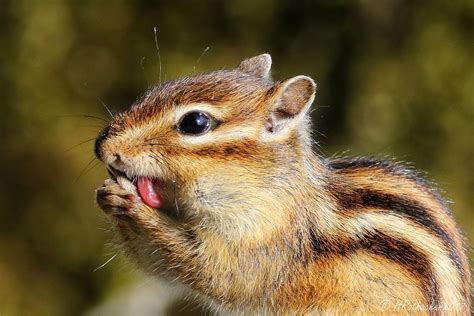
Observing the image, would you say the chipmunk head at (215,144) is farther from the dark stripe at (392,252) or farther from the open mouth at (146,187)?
the dark stripe at (392,252)

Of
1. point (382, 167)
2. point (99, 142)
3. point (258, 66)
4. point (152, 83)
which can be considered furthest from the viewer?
point (152, 83)

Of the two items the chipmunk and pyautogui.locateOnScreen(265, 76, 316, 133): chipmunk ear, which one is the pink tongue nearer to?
the chipmunk

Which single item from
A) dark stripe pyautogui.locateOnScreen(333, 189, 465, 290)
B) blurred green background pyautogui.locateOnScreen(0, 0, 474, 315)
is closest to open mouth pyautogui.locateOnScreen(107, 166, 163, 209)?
dark stripe pyautogui.locateOnScreen(333, 189, 465, 290)

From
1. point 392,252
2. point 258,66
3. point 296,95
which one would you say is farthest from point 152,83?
point 392,252

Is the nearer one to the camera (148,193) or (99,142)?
(99,142)

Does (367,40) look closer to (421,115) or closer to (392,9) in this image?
(392,9)

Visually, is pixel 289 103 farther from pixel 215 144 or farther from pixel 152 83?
pixel 152 83

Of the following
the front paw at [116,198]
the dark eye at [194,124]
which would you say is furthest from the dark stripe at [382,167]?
Result: the front paw at [116,198]

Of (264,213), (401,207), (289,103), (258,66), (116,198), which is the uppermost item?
(258,66)

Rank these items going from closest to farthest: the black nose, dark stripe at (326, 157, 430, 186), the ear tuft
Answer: the black nose → the ear tuft → dark stripe at (326, 157, 430, 186)
